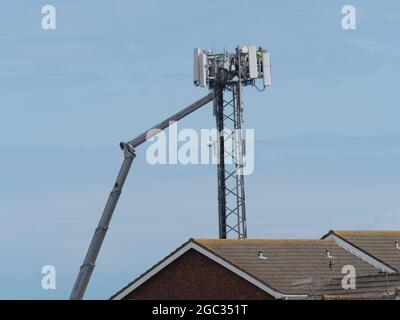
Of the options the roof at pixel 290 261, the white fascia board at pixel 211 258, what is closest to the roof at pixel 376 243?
the roof at pixel 290 261

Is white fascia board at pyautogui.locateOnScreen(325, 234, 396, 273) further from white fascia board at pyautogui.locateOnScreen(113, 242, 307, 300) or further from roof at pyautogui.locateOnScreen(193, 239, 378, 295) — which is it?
white fascia board at pyautogui.locateOnScreen(113, 242, 307, 300)

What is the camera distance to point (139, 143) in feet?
257

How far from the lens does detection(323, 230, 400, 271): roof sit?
7406 centimetres

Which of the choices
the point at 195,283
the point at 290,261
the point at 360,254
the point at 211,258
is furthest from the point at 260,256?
the point at 360,254

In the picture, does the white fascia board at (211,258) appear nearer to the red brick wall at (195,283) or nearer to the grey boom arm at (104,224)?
the red brick wall at (195,283)

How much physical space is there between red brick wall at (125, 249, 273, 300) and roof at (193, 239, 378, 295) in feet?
2.32

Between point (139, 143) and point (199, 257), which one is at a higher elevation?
point (139, 143)

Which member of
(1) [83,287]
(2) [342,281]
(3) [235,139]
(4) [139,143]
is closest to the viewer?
(2) [342,281]

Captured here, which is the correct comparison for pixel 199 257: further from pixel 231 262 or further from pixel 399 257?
pixel 399 257

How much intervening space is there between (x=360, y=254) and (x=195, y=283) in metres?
12.7

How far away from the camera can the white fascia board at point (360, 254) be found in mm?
72562

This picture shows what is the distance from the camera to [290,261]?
69.1 meters
